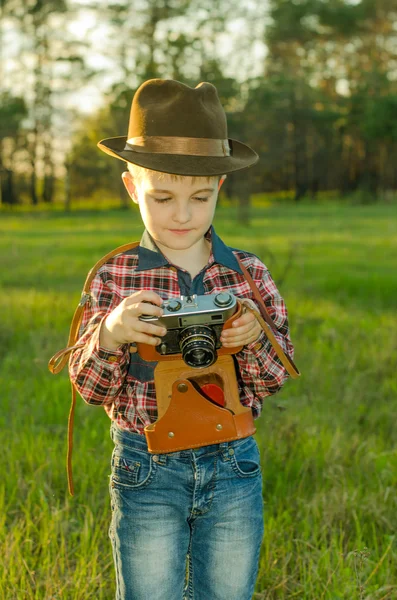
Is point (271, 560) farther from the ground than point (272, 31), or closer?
closer

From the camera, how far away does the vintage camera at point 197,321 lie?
2.08 m

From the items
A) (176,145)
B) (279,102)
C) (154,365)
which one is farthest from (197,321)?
(279,102)

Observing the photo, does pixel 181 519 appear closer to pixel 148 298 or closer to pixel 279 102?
pixel 148 298

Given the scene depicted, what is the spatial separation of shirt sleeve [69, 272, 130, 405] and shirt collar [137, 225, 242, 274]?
0.15 m

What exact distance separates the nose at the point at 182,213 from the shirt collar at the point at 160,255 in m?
0.17

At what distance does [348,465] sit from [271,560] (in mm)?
1058

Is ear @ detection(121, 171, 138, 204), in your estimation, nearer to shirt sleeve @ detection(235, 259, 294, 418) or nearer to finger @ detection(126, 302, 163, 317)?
shirt sleeve @ detection(235, 259, 294, 418)

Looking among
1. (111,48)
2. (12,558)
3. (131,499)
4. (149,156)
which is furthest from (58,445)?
(111,48)

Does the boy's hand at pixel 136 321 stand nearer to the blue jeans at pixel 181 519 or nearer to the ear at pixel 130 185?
the blue jeans at pixel 181 519

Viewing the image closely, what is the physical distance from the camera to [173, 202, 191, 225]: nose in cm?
233

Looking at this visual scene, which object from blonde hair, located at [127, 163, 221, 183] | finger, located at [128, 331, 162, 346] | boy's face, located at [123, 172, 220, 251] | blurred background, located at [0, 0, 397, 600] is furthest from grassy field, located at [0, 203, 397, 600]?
blonde hair, located at [127, 163, 221, 183]

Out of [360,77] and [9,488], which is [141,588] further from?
[360,77]

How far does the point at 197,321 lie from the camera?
2.09 metres

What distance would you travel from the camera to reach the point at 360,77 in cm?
5256
